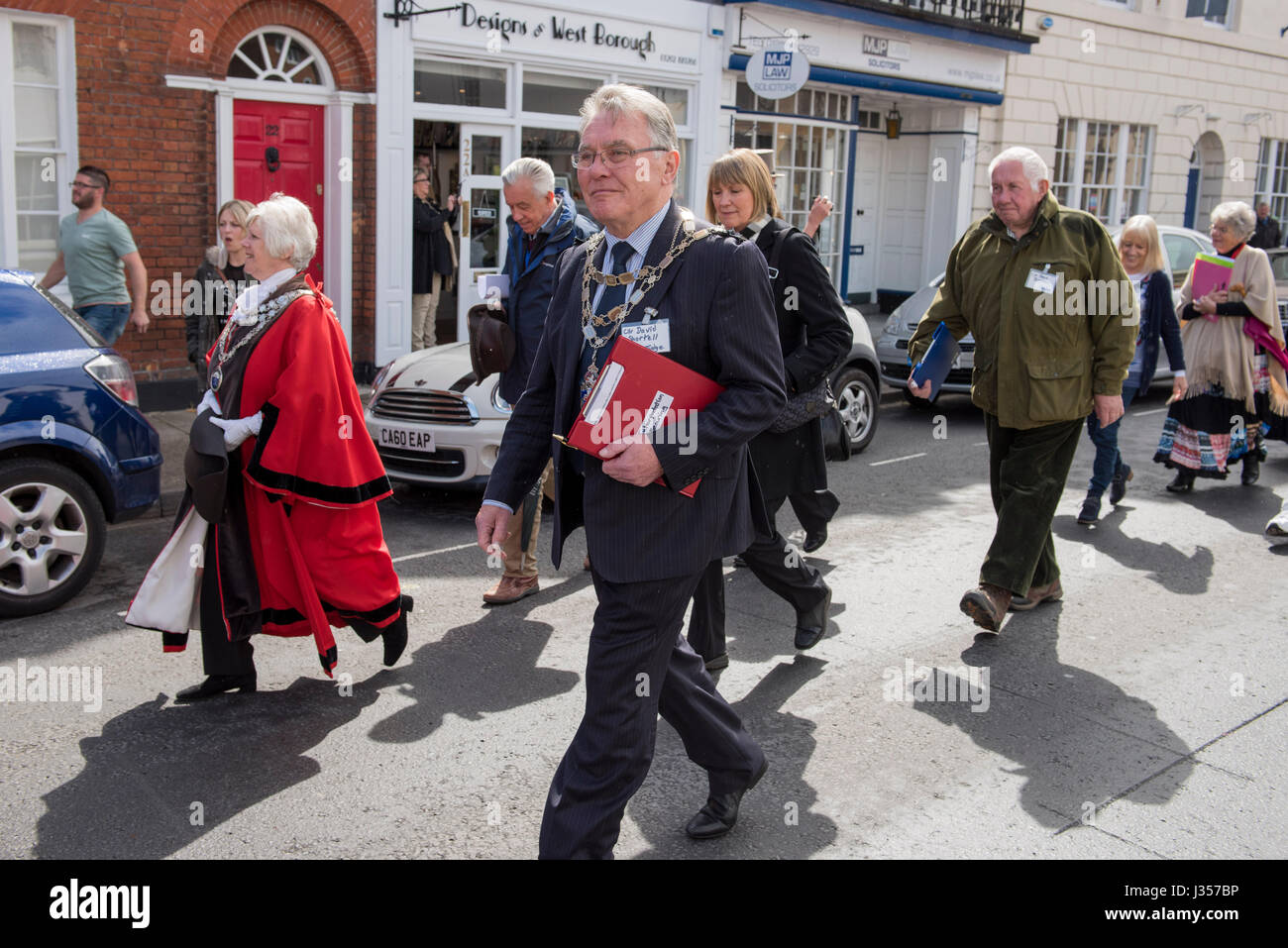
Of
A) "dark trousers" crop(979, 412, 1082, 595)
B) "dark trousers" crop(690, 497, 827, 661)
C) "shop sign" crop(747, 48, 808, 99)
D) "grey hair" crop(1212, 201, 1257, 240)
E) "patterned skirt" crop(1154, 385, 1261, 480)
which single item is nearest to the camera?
"dark trousers" crop(690, 497, 827, 661)

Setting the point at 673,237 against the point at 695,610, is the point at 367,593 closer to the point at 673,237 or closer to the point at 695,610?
the point at 695,610

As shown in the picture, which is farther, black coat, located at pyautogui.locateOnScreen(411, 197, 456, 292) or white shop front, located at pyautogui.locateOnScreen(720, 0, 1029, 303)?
white shop front, located at pyautogui.locateOnScreen(720, 0, 1029, 303)

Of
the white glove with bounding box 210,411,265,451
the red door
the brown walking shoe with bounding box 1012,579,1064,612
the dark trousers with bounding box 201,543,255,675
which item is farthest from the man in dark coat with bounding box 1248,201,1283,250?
the dark trousers with bounding box 201,543,255,675

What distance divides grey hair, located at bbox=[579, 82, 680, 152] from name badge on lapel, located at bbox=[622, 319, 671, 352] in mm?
452

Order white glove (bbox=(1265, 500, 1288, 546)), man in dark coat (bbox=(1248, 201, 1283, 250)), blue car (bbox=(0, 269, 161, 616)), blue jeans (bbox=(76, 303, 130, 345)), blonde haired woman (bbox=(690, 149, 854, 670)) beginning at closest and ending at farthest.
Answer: blonde haired woman (bbox=(690, 149, 854, 670)) < blue car (bbox=(0, 269, 161, 616)) < white glove (bbox=(1265, 500, 1288, 546)) < blue jeans (bbox=(76, 303, 130, 345)) < man in dark coat (bbox=(1248, 201, 1283, 250))

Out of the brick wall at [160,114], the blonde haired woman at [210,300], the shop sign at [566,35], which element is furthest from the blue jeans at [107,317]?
the shop sign at [566,35]

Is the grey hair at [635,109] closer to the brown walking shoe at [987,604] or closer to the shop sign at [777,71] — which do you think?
the brown walking shoe at [987,604]

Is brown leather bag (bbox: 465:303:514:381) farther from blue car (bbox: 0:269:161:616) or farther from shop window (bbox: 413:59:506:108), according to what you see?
shop window (bbox: 413:59:506:108)

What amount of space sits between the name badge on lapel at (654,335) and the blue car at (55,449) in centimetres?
372

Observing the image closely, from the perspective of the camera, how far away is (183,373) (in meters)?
11.2

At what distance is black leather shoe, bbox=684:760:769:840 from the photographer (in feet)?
12.3

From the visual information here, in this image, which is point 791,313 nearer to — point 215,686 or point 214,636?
point 214,636

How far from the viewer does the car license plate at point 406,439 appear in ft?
25.1

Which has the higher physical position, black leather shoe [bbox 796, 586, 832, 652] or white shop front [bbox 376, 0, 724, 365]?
white shop front [bbox 376, 0, 724, 365]
